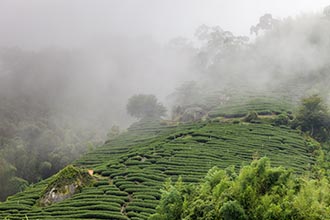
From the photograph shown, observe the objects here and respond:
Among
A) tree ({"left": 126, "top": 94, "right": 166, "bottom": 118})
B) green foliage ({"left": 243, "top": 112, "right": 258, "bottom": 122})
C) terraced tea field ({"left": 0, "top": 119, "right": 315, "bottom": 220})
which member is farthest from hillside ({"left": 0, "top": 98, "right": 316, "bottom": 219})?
tree ({"left": 126, "top": 94, "right": 166, "bottom": 118})

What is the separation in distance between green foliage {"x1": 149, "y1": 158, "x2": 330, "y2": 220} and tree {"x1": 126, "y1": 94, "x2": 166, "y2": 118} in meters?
60.9

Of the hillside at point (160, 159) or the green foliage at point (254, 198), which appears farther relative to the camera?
the hillside at point (160, 159)

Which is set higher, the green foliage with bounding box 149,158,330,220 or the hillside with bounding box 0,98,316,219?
the green foliage with bounding box 149,158,330,220

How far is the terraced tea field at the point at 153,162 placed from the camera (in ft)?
130

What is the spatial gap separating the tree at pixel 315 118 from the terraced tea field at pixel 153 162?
7.50 feet

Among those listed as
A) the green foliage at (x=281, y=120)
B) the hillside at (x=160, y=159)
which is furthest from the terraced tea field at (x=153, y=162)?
the green foliage at (x=281, y=120)

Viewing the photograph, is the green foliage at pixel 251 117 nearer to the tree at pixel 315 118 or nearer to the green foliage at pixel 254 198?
the tree at pixel 315 118

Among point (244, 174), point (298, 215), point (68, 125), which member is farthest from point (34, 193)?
point (68, 125)

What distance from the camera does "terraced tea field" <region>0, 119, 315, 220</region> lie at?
39728 millimetres

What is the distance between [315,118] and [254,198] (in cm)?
3975

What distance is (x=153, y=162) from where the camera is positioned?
5250cm

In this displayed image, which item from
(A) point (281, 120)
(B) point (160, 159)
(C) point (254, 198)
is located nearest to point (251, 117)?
(A) point (281, 120)

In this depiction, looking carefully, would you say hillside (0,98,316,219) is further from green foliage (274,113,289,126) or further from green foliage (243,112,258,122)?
green foliage (274,113,289,126)

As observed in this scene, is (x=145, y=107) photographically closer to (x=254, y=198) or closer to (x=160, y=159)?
(x=160, y=159)
